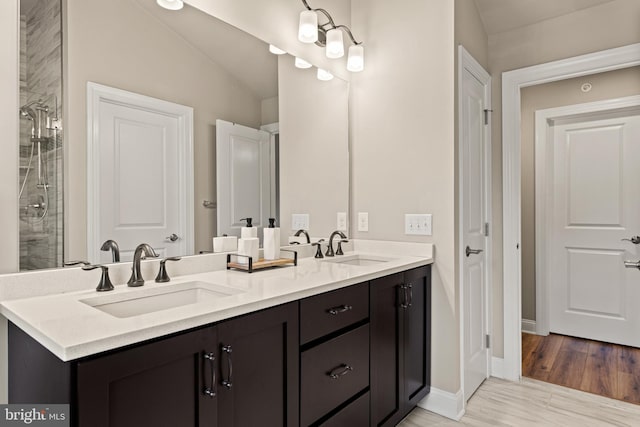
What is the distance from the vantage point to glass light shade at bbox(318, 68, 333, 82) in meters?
2.42

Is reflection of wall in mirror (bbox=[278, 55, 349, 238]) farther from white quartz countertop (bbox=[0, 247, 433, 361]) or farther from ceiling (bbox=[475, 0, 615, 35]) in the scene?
ceiling (bbox=[475, 0, 615, 35])

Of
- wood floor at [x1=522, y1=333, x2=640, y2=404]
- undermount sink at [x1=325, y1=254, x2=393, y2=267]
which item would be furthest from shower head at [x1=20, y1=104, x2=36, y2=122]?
wood floor at [x1=522, y1=333, x2=640, y2=404]

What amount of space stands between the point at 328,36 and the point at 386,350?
71.0 inches

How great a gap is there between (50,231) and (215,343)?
0.72 meters

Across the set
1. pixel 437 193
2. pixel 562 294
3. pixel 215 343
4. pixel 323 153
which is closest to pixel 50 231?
pixel 215 343

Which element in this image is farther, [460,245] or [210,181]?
[460,245]

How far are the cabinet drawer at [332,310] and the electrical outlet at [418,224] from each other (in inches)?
29.3

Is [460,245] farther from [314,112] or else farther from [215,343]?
[215,343]

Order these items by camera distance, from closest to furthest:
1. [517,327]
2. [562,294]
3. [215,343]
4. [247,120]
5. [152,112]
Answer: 1. [215,343]
2. [152,112]
3. [247,120]
4. [517,327]
5. [562,294]

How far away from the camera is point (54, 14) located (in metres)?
1.29

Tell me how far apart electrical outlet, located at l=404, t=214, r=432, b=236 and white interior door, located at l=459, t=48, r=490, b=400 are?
21 cm

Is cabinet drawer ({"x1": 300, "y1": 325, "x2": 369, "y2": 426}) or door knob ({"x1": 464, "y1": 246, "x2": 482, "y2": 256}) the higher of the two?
door knob ({"x1": 464, "y1": 246, "x2": 482, "y2": 256})

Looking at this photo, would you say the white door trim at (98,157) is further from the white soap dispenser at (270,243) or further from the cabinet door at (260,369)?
the cabinet door at (260,369)

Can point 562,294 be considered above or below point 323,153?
below
